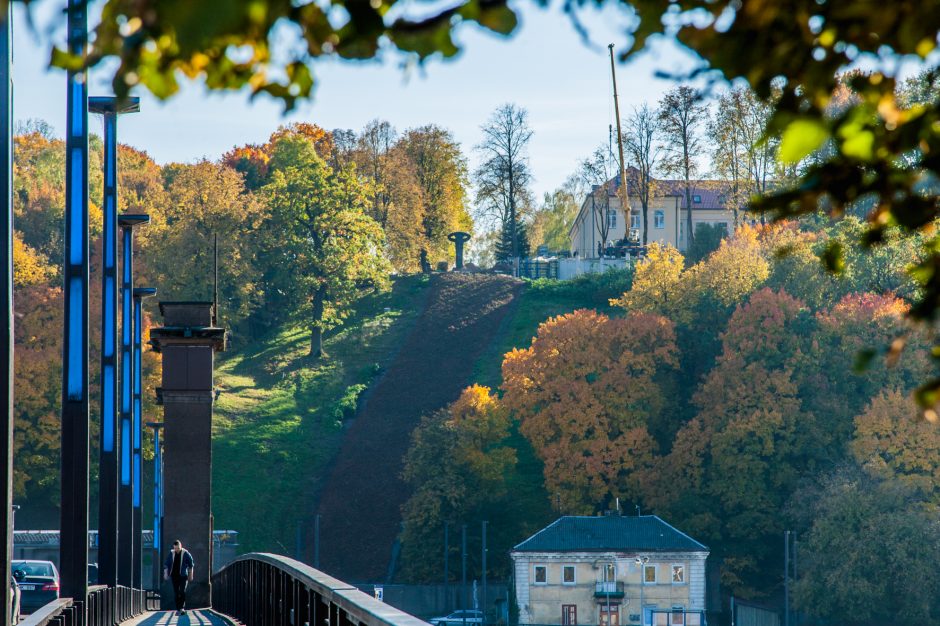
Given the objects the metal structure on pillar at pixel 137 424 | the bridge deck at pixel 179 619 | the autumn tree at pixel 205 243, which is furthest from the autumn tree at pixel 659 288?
the bridge deck at pixel 179 619

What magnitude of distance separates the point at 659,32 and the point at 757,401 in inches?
2588

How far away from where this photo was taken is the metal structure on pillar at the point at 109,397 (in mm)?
20156

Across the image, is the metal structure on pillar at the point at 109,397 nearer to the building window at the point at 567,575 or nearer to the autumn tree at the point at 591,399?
the building window at the point at 567,575

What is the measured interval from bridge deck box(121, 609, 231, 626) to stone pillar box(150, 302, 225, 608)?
195 cm

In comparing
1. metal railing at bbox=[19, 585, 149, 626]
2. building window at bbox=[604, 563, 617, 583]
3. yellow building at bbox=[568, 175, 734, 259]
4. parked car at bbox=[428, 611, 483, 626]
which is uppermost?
yellow building at bbox=[568, 175, 734, 259]

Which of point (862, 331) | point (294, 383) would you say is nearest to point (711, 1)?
point (862, 331)

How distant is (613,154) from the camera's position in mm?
104500

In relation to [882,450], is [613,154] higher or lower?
higher

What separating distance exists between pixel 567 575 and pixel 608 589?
85.6 inches

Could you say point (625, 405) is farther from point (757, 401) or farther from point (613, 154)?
point (613, 154)

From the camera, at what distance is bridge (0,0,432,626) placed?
439 inches

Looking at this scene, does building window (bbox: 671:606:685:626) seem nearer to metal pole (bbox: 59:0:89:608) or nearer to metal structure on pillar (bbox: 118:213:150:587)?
metal structure on pillar (bbox: 118:213:150:587)

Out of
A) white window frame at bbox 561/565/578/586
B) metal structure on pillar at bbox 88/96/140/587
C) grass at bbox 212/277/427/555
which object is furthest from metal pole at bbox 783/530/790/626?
metal structure on pillar at bbox 88/96/140/587

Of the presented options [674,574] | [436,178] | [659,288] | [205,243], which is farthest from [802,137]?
[436,178]
